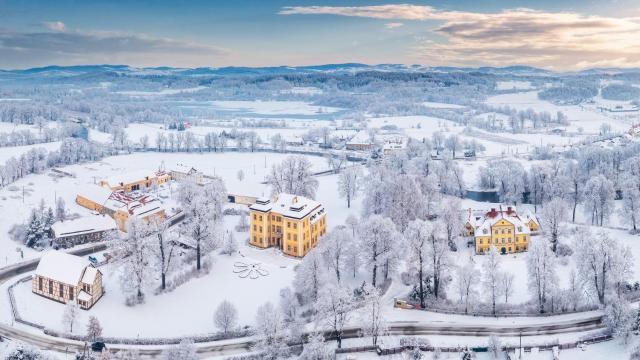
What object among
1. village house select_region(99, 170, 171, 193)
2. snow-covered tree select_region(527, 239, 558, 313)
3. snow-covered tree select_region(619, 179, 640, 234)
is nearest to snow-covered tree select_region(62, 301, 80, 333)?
snow-covered tree select_region(527, 239, 558, 313)

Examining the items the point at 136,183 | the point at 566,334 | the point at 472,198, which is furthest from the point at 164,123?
the point at 566,334

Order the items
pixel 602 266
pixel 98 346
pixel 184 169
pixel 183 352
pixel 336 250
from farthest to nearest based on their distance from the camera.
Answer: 1. pixel 184 169
2. pixel 336 250
3. pixel 602 266
4. pixel 98 346
5. pixel 183 352

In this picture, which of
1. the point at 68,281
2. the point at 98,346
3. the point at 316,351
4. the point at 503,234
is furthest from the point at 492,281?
the point at 68,281

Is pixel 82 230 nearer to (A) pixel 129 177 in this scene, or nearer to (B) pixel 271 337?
(A) pixel 129 177

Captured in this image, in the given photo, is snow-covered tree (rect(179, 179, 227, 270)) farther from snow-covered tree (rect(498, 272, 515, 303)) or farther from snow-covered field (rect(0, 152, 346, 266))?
snow-covered tree (rect(498, 272, 515, 303))

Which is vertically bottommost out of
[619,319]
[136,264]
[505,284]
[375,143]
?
[619,319]

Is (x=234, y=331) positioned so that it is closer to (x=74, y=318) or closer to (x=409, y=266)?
(x=74, y=318)
